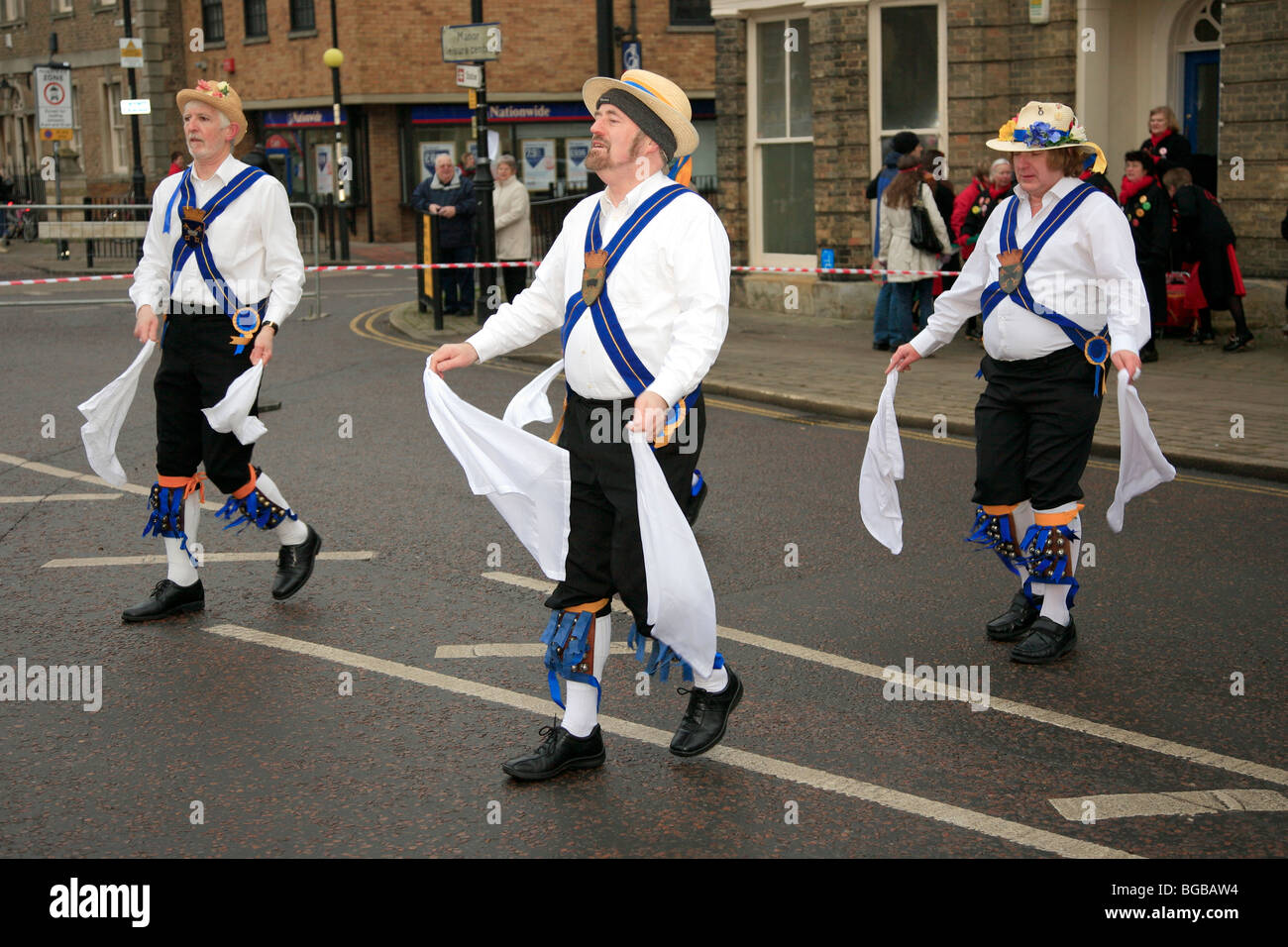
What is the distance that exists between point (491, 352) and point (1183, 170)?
33.6ft

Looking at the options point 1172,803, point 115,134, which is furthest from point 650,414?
point 115,134

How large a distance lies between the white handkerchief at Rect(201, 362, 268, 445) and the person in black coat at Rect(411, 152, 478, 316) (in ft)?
37.1

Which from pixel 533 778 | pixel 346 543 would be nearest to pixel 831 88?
pixel 346 543

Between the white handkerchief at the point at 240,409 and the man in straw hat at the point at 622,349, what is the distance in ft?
5.51

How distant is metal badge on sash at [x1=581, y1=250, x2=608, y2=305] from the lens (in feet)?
14.9

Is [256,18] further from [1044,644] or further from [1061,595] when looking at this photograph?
[1044,644]

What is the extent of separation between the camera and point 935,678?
5539 millimetres

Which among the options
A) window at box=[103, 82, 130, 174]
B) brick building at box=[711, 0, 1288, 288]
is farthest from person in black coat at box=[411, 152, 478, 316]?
window at box=[103, 82, 130, 174]

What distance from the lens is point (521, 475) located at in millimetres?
4812

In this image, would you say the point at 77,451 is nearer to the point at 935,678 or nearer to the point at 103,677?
the point at 103,677

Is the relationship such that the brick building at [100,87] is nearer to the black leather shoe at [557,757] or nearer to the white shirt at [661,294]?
the white shirt at [661,294]

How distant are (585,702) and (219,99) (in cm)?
314

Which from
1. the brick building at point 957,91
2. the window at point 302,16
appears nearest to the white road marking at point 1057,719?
the brick building at point 957,91

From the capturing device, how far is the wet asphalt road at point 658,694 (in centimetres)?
427
